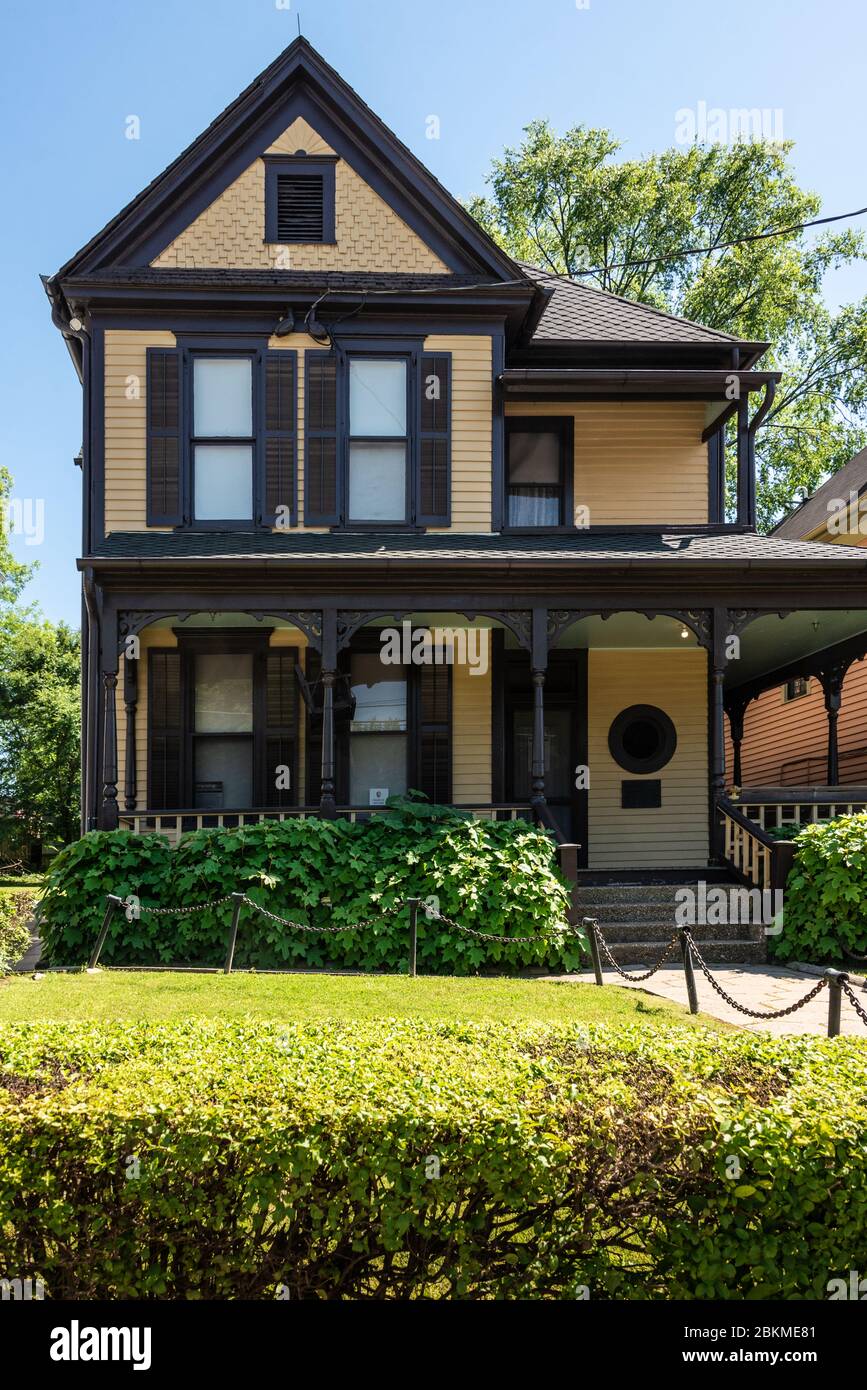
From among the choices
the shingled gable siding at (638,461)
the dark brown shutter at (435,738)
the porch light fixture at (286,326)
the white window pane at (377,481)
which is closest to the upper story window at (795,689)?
the shingled gable siding at (638,461)

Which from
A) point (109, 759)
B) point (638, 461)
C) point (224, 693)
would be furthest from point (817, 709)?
point (109, 759)

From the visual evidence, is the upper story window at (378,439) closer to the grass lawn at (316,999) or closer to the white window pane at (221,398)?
the white window pane at (221,398)

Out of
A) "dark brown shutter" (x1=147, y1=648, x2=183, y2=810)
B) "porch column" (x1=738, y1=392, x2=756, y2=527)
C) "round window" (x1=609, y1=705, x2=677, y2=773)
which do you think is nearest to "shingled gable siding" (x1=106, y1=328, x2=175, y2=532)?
"dark brown shutter" (x1=147, y1=648, x2=183, y2=810)

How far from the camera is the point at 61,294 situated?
13477mm

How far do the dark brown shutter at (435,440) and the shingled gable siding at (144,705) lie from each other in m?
2.28

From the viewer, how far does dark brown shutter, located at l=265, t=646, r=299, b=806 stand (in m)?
13.2

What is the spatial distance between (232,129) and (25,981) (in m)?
10.9

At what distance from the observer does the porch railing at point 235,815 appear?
11.4m

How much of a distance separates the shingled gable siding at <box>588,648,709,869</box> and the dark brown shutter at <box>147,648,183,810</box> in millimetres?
5544

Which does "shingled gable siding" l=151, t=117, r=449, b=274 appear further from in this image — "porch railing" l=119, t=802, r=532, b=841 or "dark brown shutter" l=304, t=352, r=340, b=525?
"porch railing" l=119, t=802, r=532, b=841

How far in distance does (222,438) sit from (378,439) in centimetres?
201

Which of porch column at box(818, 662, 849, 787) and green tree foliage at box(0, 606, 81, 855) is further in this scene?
green tree foliage at box(0, 606, 81, 855)

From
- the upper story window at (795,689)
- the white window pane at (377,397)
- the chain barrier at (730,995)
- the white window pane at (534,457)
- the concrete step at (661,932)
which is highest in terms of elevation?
the white window pane at (377,397)

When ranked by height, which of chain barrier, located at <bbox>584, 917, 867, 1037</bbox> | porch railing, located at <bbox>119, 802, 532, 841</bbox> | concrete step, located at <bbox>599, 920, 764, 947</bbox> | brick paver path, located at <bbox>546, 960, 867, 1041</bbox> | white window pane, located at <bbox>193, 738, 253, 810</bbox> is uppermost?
white window pane, located at <bbox>193, 738, 253, 810</bbox>
